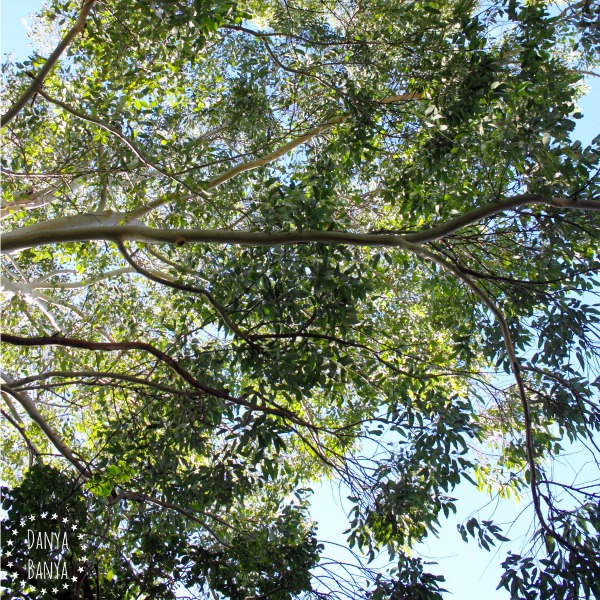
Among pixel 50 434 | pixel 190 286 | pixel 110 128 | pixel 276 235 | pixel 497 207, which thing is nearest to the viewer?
pixel 497 207

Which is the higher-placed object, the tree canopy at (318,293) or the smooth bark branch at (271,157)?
the smooth bark branch at (271,157)

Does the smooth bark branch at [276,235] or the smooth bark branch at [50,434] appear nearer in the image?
the smooth bark branch at [276,235]

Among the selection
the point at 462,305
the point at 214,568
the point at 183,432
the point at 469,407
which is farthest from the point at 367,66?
the point at 214,568

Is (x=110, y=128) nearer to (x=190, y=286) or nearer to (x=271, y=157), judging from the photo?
(x=190, y=286)

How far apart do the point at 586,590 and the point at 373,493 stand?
5.30 feet

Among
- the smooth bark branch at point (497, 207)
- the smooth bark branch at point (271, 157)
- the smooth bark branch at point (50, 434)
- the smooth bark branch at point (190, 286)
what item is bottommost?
the smooth bark branch at point (50, 434)

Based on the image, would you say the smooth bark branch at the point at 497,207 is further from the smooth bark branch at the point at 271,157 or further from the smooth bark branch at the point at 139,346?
the smooth bark branch at the point at 271,157

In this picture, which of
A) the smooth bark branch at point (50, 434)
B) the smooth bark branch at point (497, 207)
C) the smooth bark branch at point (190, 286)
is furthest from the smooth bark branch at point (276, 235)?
the smooth bark branch at point (50, 434)

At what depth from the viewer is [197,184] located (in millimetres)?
5699

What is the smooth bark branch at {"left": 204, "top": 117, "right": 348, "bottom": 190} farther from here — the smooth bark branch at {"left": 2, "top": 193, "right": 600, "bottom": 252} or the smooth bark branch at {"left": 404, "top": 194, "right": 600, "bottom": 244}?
the smooth bark branch at {"left": 404, "top": 194, "right": 600, "bottom": 244}

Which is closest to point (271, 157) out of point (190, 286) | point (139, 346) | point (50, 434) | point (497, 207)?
point (190, 286)

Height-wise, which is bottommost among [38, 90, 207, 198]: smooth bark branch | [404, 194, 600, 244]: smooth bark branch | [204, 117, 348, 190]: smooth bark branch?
[404, 194, 600, 244]: smooth bark branch

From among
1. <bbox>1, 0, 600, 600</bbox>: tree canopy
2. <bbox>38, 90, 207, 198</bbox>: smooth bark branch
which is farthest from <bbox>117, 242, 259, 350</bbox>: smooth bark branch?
<bbox>38, 90, 207, 198</bbox>: smooth bark branch

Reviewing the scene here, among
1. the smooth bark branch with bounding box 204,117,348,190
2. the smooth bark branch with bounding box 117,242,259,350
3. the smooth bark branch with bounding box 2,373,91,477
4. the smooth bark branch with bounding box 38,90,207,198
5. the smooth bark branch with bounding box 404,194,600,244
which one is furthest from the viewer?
the smooth bark branch with bounding box 204,117,348,190
